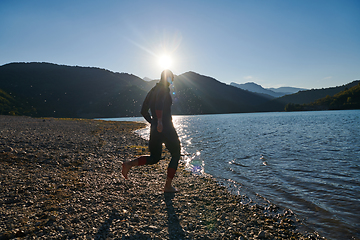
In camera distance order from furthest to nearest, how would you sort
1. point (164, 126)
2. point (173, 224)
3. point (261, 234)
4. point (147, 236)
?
point (164, 126) → point (173, 224) → point (261, 234) → point (147, 236)

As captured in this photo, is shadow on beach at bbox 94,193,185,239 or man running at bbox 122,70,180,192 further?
man running at bbox 122,70,180,192

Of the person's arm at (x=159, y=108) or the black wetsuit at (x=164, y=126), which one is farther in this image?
the black wetsuit at (x=164, y=126)

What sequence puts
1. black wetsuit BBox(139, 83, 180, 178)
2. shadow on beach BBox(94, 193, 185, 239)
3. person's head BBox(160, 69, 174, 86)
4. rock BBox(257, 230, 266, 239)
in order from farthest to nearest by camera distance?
1. person's head BBox(160, 69, 174, 86)
2. black wetsuit BBox(139, 83, 180, 178)
3. rock BBox(257, 230, 266, 239)
4. shadow on beach BBox(94, 193, 185, 239)

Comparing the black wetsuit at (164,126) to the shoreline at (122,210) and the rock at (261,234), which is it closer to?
the shoreline at (122,210)

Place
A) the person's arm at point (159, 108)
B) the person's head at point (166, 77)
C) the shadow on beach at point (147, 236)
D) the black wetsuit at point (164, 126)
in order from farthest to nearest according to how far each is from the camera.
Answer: the person's head at point (166, 77), the black wetsuit at point (164, 126), the person's arm at point (159, 108), the shadow on beach at point (147, 236)

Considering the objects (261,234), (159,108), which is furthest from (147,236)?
(159,108)

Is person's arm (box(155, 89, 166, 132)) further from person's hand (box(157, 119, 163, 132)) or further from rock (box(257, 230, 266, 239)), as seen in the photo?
rock (box(257, 230, 266, 239))

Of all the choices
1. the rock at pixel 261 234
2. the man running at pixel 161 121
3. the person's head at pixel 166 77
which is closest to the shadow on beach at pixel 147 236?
the man running at pixel 161 121

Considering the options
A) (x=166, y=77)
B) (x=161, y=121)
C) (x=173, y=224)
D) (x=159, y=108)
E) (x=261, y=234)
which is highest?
(x=166, y=77)

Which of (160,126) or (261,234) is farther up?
(160,126)

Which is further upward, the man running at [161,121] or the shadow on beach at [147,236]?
the man running at [161,121]

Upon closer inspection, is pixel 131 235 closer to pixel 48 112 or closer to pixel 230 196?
pixel 230 196

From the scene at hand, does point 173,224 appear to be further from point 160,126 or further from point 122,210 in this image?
point 160,126

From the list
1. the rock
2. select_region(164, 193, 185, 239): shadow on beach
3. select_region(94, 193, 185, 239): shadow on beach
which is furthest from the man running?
the rock
